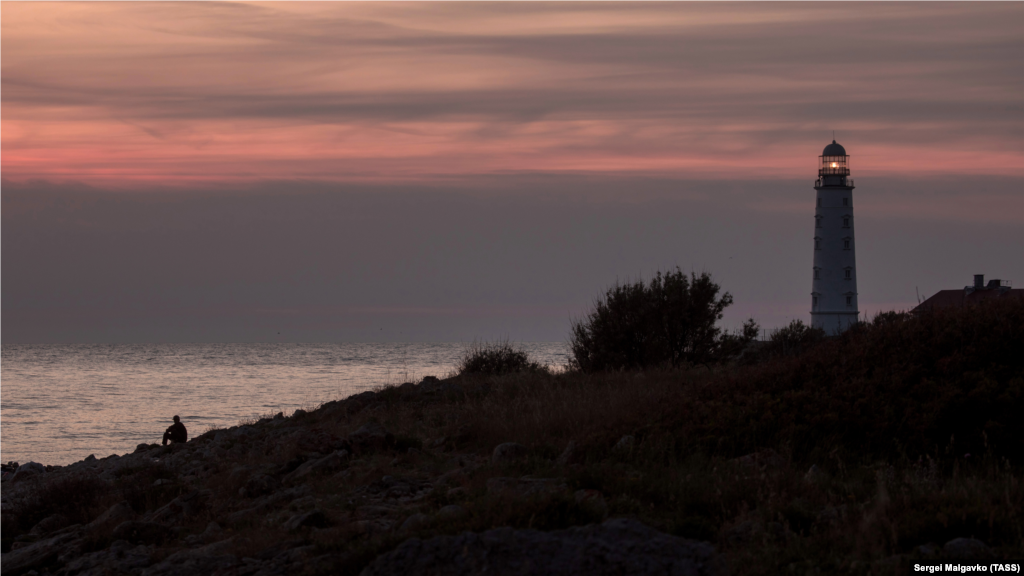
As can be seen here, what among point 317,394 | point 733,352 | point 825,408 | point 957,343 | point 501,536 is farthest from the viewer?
point 317,394

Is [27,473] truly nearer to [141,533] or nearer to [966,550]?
[141,533]

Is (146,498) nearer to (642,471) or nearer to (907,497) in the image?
(642,471)

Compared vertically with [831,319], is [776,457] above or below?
Answer: below

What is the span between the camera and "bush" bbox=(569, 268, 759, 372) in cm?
2200

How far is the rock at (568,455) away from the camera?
8.85m

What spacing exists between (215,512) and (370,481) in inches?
74.2

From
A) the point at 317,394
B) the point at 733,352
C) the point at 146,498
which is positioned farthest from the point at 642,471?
the point at 317,394

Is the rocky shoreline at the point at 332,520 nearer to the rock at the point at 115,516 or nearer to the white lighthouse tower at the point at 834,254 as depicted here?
the rock at the point at 115,516

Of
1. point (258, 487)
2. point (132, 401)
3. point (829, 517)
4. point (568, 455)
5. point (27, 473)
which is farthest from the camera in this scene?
point (132, 401)

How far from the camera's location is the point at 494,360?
2467cm

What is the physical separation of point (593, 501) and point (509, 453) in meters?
2.56

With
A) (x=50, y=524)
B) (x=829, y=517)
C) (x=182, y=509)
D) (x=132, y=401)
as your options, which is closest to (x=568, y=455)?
(x=829, y=517)

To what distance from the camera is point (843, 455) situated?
29.1 feet

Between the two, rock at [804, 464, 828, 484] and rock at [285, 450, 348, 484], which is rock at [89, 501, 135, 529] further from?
rock at [804, 464, 828, 484]
